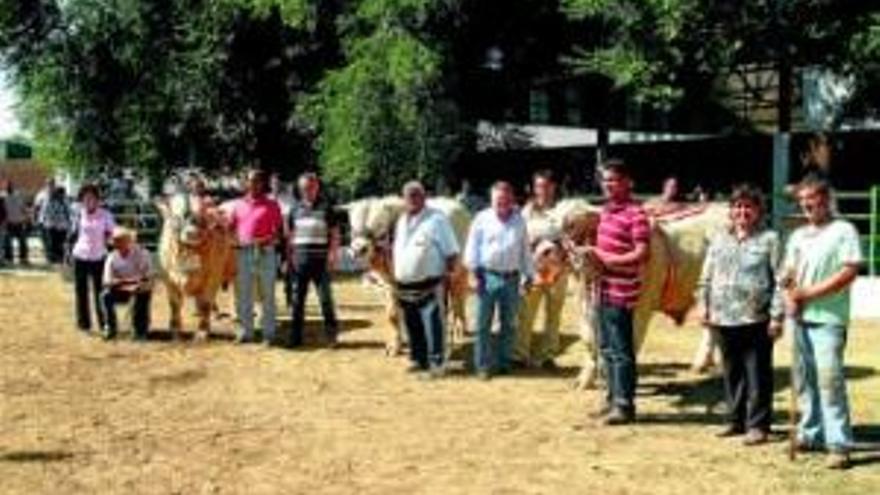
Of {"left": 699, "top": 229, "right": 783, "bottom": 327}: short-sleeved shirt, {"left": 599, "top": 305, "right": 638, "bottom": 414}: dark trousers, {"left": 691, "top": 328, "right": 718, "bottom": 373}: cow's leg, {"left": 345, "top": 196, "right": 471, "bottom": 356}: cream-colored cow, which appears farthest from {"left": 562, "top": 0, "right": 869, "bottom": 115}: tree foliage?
{"left": 699, "top": 229, "right": 783, "bottom": 327}: short-sleeved shirt

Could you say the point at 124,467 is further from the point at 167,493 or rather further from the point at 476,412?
the point at 476,412

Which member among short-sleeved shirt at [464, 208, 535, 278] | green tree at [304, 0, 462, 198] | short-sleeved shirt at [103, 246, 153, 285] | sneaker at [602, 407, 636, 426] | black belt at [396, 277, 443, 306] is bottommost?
sneaker at [602, 407, 636, 426]

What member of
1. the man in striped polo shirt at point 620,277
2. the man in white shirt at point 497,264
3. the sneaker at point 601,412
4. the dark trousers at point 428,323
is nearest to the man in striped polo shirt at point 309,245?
the dark trousers at point 428,323

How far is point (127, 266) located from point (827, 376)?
9278mm

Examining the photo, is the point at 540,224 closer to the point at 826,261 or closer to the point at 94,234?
the point at 826,261

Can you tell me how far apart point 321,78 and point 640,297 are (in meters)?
18.6

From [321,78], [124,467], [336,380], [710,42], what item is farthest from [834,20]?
[124,467]

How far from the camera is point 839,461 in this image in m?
10.0

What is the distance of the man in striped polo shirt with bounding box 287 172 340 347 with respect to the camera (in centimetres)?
1634

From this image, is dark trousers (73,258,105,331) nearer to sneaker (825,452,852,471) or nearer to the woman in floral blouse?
the woman in floral blouse

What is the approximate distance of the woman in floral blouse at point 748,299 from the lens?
427 inches

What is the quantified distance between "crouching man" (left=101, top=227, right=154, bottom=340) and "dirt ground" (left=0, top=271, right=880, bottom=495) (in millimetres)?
491

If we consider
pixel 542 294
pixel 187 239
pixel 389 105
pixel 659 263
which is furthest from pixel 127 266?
pixel 389 105

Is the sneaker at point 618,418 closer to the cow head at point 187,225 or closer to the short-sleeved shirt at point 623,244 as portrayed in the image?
the short-sleeved shirt at point 623,244
